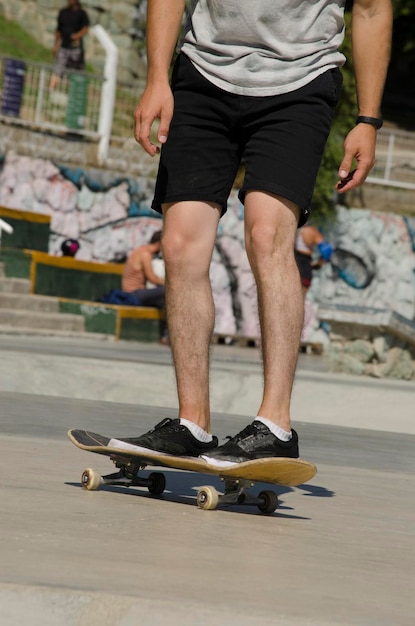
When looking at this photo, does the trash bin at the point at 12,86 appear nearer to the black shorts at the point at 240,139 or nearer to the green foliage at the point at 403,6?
the black shorts at the point at 240,139

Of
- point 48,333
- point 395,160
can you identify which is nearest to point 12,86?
point 48,333

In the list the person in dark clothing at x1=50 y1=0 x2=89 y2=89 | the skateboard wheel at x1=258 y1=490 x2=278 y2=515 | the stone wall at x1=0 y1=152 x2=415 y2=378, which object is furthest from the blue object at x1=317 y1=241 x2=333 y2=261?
the skateboard wheel at x1=258 y1=490 x2=278 y2=515

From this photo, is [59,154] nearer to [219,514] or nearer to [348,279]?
[348,279]

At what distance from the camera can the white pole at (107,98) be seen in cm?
1948

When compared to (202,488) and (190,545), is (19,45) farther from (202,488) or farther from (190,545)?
(190,545)

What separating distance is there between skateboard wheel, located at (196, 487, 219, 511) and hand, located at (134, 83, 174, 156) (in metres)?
1.04

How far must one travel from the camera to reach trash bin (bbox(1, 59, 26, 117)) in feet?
61.1

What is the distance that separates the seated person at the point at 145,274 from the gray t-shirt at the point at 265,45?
497 inches

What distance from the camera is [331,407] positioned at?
7125 mm

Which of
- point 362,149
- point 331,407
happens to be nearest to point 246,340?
point 331,407

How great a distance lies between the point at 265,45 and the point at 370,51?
39cm

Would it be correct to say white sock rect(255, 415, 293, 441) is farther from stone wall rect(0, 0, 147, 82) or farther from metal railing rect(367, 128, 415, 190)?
stone wall rect(0, 0, 147, 82)

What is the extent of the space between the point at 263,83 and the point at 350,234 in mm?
17368

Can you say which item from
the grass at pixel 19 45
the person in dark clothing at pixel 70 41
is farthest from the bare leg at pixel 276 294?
the grass at pixel 19 45
